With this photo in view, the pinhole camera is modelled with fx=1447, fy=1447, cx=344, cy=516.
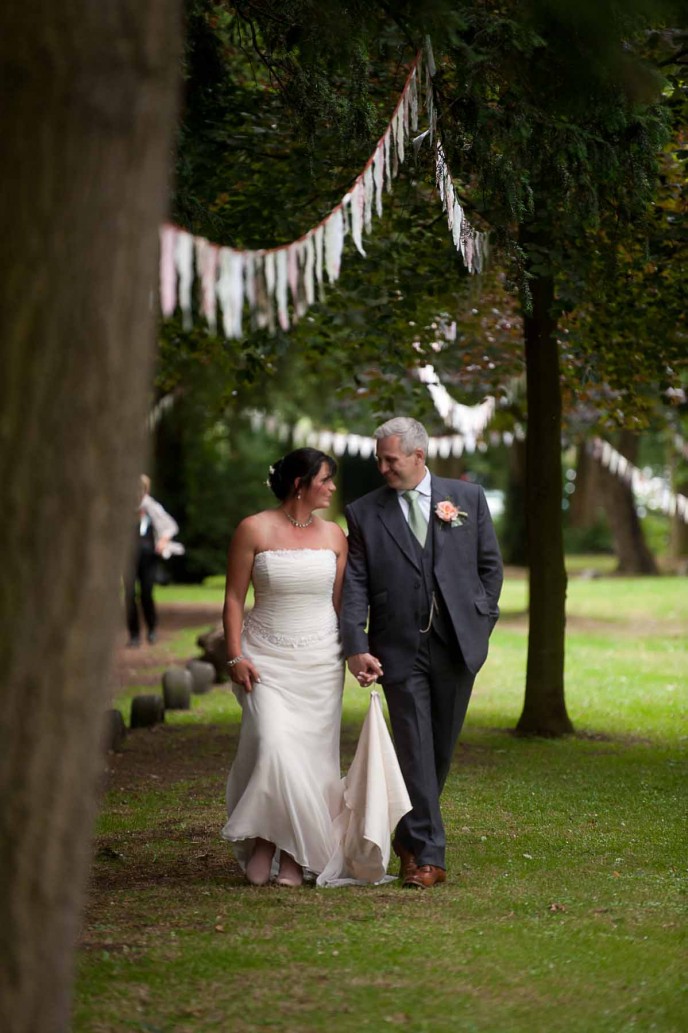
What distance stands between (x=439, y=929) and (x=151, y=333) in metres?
3.42

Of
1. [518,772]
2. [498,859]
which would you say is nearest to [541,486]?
[518,772]

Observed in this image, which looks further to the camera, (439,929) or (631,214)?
(631,214)

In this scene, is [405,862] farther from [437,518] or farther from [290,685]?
[437,518]

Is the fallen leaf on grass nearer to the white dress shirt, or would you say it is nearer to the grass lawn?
the grass lawn

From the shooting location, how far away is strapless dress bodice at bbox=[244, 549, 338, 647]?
738 centimetres

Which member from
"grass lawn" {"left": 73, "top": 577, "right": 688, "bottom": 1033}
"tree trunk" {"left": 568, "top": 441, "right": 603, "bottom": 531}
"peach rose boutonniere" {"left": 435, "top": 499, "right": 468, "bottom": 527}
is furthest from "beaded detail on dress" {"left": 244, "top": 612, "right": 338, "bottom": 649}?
"tree trunk" {"left": 568, "top": 441, "right": 603, "bottom": 531}

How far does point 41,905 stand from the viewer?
369 cm

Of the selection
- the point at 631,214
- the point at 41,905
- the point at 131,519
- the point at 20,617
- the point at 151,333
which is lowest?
the point at 41,905

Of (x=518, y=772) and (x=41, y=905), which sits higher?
(x=41, y=905)

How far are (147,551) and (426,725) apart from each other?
1278 cm

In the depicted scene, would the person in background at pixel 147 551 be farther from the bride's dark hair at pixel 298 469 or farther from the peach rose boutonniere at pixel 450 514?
the peach rose boutonniere at pixel 450 514

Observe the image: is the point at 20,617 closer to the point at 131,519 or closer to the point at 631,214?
the point at 131,519

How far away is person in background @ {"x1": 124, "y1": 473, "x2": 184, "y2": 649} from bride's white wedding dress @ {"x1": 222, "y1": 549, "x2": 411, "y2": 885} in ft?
36.8

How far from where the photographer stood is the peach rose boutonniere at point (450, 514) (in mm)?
7215
